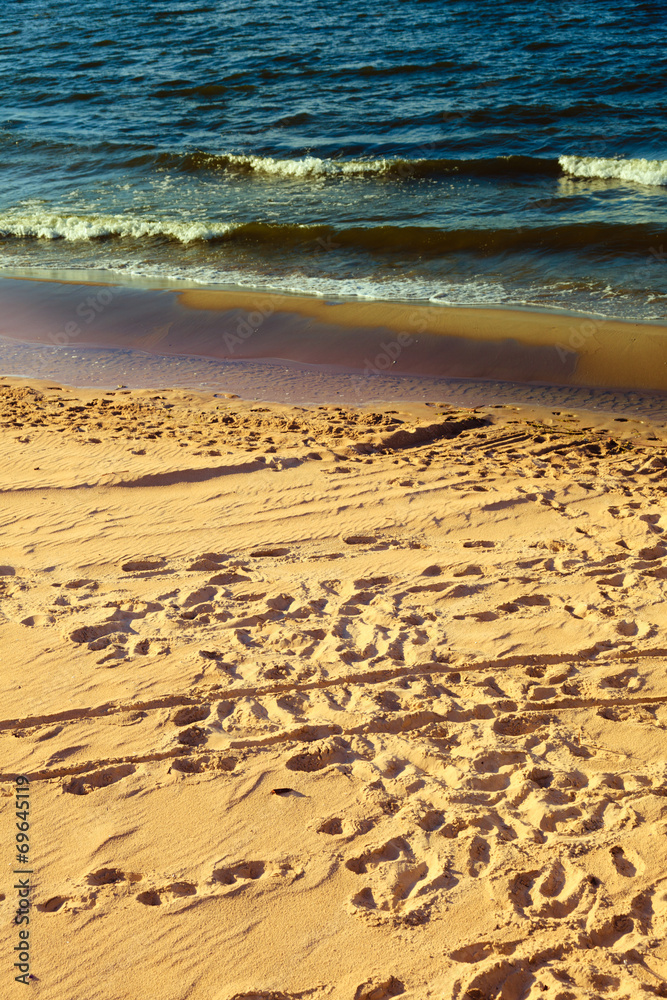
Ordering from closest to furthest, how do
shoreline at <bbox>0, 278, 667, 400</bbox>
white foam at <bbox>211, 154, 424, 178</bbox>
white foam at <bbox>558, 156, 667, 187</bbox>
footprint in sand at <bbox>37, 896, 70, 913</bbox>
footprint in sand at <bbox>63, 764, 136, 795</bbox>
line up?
footprint in sand at <bbox>37, 896, 70, 913</bbox>
footprint in sand at <bbox>63, 764, 136, 795</bbox>
shoreline at <bbox>0, 278, 667, 400</bbox>
white foam at <bbox>558, 156, 667, 187</bbox>
white foam at <bbox>211, 154, 424, 178</bbox>

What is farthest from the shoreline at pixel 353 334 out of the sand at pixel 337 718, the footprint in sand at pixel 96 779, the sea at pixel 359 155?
the footprint in sand at pixel 96 779

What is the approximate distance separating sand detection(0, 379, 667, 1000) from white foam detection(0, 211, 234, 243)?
22.9 feet

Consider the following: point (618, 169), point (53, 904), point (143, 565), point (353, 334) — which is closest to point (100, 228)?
point (353, 334)

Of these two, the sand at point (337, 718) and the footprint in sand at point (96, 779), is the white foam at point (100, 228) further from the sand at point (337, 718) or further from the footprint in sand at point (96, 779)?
the footprint in sand at point (96, 779)

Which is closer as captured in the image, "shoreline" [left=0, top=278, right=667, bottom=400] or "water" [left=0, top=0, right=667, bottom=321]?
"shoreline" [left=0, top=278, right=667, bottom=400]

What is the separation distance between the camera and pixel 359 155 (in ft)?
46.9

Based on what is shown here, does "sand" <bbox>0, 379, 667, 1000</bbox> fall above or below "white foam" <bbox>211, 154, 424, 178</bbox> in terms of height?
below

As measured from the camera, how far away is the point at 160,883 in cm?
301

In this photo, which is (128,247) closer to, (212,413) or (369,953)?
(212,413)

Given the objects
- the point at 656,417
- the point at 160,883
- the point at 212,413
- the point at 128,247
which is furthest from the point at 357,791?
the point at 128,247

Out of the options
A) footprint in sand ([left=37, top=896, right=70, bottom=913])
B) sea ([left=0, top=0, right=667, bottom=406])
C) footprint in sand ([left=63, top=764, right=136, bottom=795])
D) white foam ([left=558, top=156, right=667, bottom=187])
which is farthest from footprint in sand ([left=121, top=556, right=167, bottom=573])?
white foam ([left=558, top=156, right=667, bottom=187])

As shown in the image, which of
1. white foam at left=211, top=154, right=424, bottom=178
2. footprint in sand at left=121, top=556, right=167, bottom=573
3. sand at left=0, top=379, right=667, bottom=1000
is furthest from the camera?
white foam at left=211, top=154, right=424, bottom=178

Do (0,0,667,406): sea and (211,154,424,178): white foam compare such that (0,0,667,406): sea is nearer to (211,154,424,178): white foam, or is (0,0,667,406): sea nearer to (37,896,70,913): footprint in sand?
(211,154,424,178): white foam

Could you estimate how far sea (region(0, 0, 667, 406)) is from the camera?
1066cm
